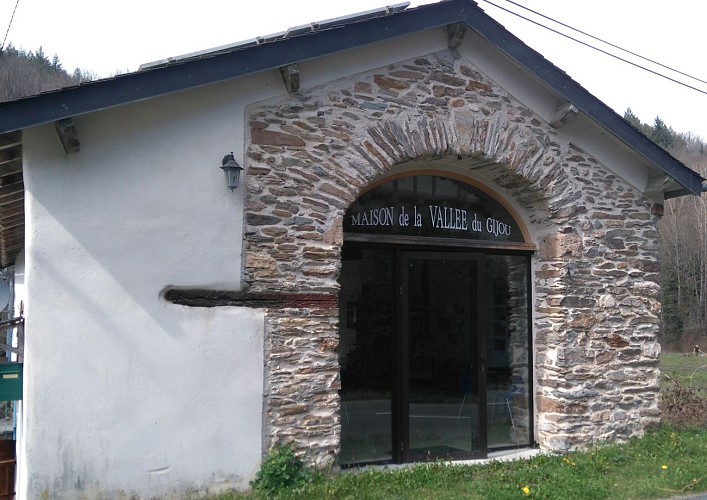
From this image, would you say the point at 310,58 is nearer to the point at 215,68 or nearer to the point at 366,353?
the point at 215,68

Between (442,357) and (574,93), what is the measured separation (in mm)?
Answer: 3366

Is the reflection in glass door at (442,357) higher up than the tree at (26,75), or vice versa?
the tree at (26,75)

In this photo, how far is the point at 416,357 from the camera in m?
7.01

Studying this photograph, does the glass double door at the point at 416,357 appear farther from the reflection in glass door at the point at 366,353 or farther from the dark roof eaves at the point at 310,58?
the dark roof eaves at the point at 310,58

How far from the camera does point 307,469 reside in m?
5.80

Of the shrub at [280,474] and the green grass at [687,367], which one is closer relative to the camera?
the shrub at [280,474]

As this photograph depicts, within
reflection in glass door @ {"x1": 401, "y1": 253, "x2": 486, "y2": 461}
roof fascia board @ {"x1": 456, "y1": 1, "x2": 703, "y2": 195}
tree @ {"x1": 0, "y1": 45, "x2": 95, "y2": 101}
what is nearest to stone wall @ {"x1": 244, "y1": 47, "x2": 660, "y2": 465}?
roof fascia board @ {"x1": 456, "y1": 1, "x2": 703, "y2": 195}

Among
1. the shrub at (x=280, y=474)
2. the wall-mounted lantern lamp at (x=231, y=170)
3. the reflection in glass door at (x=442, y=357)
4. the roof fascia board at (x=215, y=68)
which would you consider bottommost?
the shrub at (x=280, y=474)

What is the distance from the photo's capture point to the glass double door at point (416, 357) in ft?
22.4

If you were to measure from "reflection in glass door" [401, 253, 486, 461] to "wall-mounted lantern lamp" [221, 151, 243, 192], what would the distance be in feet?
7.28

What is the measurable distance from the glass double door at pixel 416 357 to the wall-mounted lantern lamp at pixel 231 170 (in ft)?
5.38

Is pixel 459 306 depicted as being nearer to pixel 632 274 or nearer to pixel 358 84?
pixel 632 274

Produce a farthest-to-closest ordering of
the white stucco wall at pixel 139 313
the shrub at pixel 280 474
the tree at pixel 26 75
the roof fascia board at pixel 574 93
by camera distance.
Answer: the tree at pixel 26 75 < the roof fascia board at pixel 574 93 < the shrub at pixel 280 474 < the white stucco wall at pixel 139 313

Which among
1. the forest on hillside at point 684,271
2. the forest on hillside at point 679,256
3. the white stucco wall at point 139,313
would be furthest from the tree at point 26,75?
the forest on hillside at point 684,271
